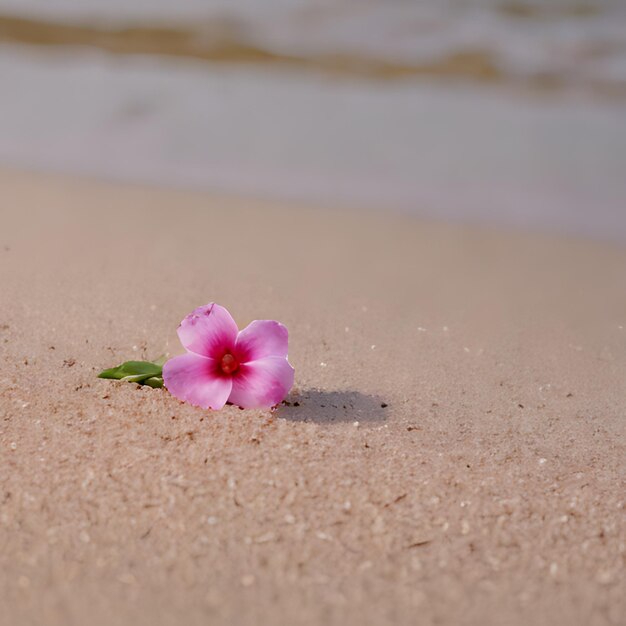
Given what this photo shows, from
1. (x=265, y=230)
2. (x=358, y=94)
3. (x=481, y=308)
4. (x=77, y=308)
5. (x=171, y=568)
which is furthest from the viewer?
(x=358, y=94)

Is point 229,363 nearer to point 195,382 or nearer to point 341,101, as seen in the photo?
point 195,382

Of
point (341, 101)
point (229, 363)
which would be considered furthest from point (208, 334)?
point (341, 101)

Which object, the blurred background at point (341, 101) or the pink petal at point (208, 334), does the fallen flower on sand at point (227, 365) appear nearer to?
the pink petal at point (208, 334)

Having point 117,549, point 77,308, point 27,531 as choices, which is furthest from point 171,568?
point 77,308

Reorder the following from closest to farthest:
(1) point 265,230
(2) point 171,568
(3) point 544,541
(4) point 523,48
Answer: (2) point 171,568 → (3) point 544,541 → (1) point 265,230 → (4) point 523,48

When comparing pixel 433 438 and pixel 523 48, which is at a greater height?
pixel 523 48

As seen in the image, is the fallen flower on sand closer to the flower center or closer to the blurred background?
the flower center

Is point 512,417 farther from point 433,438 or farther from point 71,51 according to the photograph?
point 71,51
